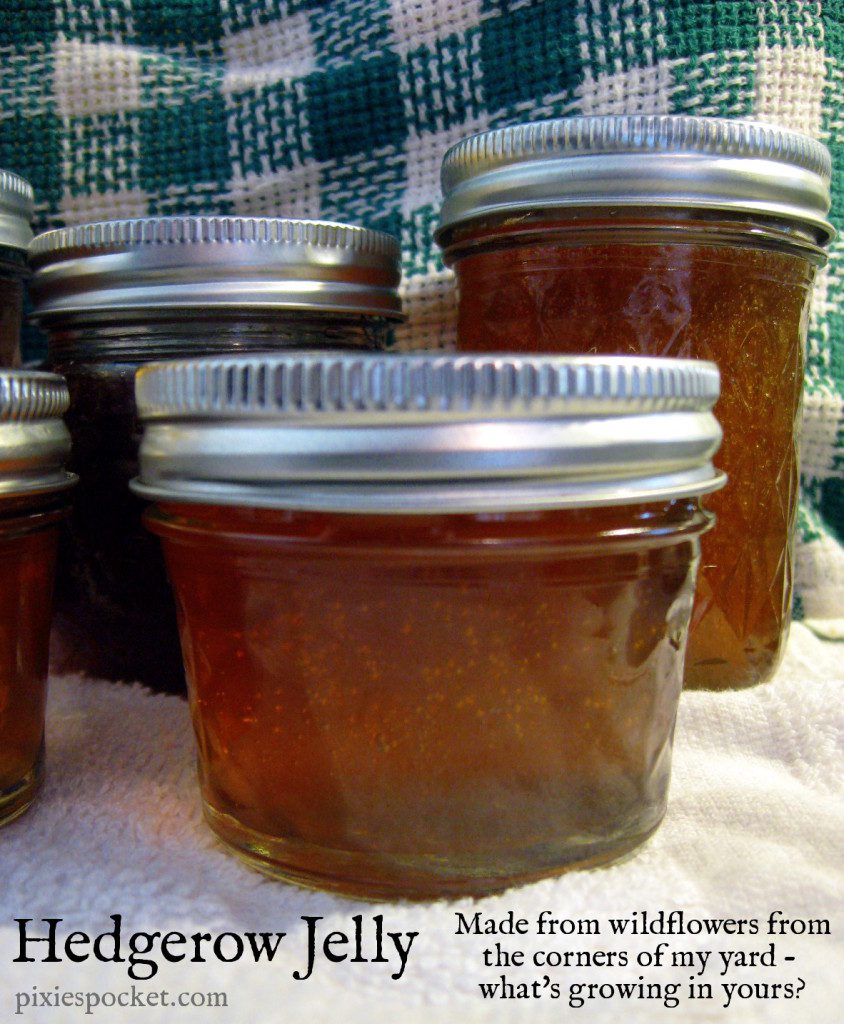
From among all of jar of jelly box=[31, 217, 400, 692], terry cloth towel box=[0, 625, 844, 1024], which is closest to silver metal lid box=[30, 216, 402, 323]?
jar of jelly box=[31, 217, 400, 692]

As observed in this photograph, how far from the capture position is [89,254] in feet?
2.17

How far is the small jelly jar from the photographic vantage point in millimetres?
415

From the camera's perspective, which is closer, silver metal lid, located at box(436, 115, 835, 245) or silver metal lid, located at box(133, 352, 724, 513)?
silver metal lid, located at box(133, 352, 724, 513)

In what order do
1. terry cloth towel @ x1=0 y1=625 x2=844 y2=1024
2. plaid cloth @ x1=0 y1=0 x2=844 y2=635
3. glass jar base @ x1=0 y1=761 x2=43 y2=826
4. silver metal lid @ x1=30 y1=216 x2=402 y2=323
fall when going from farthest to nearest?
plaid cloth @ x1=0 y1=0 x2=844 y2=635
silver metal lid @ x1=30 y1=216 x2=402 y2=323
glass jar base @ x1=0 y1=761 x2=43 y2=826
terry cloth towel @ x1=0 y1=625 x2=844 y2=1024

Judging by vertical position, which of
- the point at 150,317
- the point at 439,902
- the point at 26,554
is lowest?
the point at 439,902

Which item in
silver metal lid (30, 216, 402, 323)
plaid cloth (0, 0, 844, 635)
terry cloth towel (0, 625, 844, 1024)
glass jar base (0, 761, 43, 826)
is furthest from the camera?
plaid cloth (0, 0, 844, 635)

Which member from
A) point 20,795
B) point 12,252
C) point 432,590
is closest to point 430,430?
point 432,590

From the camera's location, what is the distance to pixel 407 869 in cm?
45

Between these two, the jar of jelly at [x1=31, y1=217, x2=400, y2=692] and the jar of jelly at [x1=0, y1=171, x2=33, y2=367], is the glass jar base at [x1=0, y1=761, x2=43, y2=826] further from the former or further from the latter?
the jar of jelly at [x1=0, y1=171, x2=33, y2=367]

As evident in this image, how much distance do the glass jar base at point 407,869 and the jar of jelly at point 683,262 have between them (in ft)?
0.89

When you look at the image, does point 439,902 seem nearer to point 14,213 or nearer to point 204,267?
point 204,267

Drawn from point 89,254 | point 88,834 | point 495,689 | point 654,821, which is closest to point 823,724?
point 654,821

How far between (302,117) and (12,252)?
0.26 metres

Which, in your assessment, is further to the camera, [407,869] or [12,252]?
[12,252]
